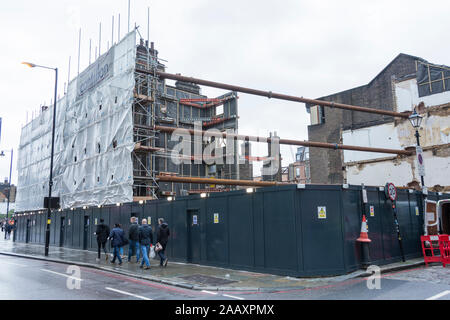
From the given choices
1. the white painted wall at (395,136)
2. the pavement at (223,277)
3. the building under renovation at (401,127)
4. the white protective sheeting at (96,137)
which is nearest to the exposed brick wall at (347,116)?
the building under renovation at (401,127)

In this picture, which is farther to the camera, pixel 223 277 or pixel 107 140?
pixel 107 140

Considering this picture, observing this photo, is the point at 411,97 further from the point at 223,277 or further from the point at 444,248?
the point at 223,277

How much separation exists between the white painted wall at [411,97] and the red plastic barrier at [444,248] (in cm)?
1413

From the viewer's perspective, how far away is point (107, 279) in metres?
11.6

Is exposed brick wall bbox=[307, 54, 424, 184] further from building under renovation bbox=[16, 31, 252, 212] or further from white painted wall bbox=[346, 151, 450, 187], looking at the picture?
building under renovation bbox=[16, 31, 252, 212]

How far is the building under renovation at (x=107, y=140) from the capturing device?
2097 centimetres

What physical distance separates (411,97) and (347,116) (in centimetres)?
867

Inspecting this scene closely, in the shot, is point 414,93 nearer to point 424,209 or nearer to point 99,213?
point 424,209

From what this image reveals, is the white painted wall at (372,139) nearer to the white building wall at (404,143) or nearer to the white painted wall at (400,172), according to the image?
the white building wall at (404,143)

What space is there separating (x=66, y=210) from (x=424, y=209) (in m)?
22.2

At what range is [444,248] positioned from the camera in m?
13.0

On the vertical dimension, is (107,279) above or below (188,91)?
below

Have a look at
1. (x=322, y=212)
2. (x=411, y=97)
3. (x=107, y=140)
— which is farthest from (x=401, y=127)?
(x=107, y=140)
